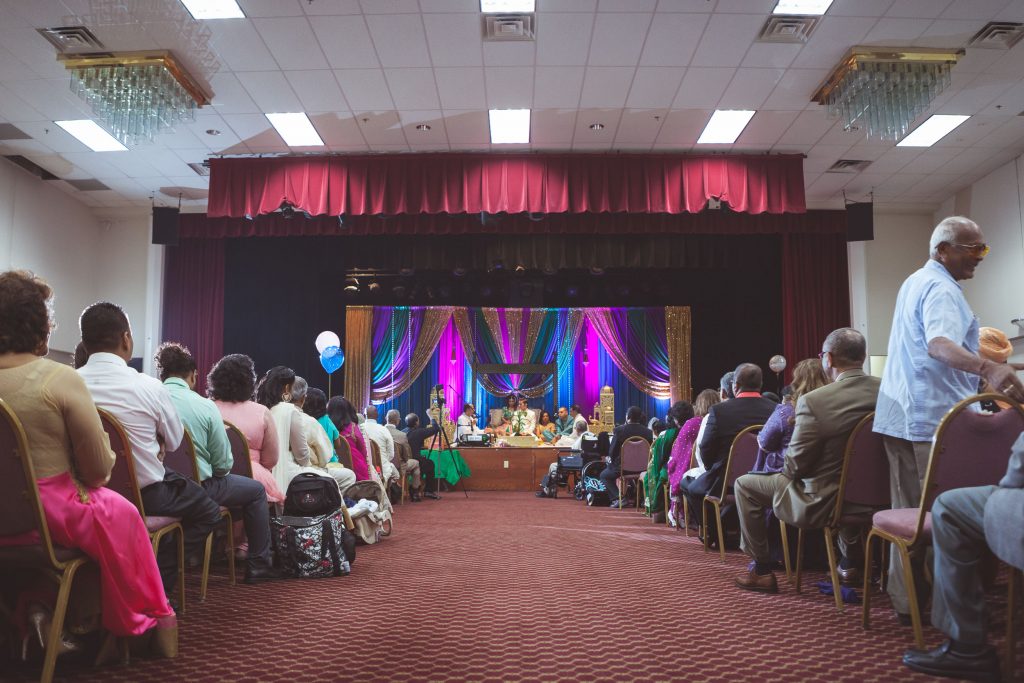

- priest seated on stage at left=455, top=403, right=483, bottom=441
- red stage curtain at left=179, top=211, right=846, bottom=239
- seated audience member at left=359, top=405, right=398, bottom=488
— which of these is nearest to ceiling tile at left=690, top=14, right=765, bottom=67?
red stage curtain at left=179, top=211, right=846, bottom=239

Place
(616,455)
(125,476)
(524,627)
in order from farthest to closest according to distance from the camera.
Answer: (616,455), (524,627), (125,476)

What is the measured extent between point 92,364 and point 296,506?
1696 mm

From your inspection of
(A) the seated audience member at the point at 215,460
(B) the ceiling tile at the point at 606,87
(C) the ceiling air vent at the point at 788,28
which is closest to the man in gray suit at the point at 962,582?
(A) the seated audience member at the point at 215,460

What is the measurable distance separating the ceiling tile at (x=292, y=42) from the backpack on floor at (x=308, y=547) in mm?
4096

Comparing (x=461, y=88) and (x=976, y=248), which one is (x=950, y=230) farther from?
(x=461, y=88)

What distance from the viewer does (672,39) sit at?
6309mm

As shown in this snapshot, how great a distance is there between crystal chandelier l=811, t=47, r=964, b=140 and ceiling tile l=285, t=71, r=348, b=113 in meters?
4.65

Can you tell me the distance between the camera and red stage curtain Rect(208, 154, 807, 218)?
28.2 feet

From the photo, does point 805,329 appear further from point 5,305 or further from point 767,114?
point 5,305

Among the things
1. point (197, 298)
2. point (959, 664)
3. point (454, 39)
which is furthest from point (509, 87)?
point (197, 298)

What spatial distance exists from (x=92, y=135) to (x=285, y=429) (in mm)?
5845

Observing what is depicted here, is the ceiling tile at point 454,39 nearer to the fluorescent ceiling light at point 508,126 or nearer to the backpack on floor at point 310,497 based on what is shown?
the fluorescent ceiling light at point 508,126

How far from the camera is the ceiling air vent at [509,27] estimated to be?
6020 mm

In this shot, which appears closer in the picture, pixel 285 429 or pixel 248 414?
pixel 248 414
